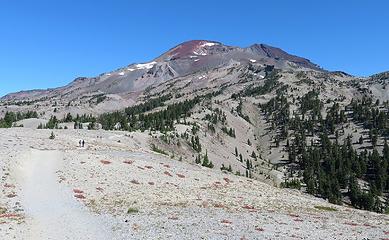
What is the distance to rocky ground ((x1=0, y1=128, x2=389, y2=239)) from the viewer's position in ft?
94.2

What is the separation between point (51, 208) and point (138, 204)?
839 centimetres

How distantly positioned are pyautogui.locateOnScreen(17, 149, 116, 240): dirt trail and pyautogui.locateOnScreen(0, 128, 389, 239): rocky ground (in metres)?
0.07

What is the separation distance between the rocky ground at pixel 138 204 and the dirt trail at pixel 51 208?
7cm

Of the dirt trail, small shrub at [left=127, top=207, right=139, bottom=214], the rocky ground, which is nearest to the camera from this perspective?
the dirt trail

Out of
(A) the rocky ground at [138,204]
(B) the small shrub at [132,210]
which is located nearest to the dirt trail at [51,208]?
(A) the rocky ground at [138,204]

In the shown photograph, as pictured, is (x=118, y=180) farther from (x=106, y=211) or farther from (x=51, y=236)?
(x=51, y=236)

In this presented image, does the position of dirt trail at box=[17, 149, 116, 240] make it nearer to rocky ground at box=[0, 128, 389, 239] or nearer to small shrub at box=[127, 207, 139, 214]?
rocky ground at box=[0, 128, 389, 239]

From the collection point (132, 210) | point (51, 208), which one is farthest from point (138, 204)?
point (51, 208)

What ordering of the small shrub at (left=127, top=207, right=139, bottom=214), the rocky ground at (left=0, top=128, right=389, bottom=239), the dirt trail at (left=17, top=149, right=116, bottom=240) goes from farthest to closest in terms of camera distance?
the small shrub at (left=127, top=207, right=139, bottom=214), the rocky ground at (left=0, top=128, right=389, bottom=239), the dirt trail at (left=17, top=149, right=116, bottom=240)

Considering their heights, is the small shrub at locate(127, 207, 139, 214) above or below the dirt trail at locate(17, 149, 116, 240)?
below

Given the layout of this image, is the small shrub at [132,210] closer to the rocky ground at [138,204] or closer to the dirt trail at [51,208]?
the rocky ground at [138,204]

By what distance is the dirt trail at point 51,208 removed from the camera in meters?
26.7

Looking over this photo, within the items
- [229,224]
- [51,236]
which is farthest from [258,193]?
[51,236]

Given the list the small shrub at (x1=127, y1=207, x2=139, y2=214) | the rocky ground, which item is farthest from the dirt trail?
the small shrub at (x1=127, y1=207, x2=139, y2=214)
